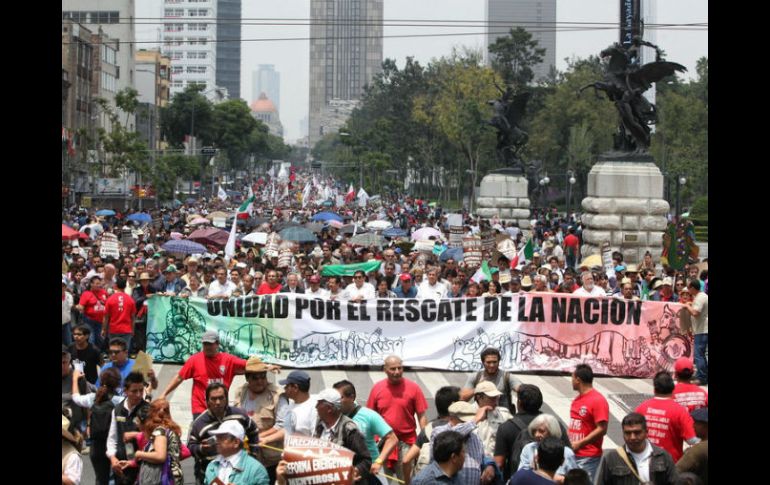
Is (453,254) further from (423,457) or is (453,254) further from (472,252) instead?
(423,457)

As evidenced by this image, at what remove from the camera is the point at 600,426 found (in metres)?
9.09

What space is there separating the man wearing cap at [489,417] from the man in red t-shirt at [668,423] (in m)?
0.94

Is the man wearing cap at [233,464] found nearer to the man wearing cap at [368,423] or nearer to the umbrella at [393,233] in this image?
the man wearing cap at [368,423]

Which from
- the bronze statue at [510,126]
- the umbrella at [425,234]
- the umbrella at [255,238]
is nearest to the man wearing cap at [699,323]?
the umbrella at [425,234]

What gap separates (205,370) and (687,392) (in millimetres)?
3857

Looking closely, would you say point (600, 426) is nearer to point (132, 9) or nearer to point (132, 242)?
point (132, 242)

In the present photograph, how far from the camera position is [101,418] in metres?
9.66

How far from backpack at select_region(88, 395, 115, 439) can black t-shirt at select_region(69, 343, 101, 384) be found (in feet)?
Result: 9.89

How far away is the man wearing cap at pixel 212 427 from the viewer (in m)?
8.47

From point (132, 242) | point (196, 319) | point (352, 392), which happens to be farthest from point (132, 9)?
point (352, 392)

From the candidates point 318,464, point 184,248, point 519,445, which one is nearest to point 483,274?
point 184,248
